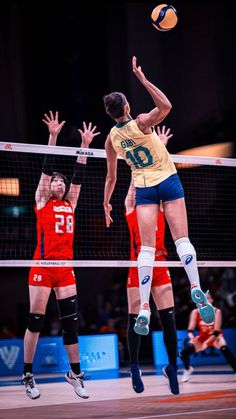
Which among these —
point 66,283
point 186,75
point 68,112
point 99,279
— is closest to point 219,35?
point 186,75

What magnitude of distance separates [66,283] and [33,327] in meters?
0.70

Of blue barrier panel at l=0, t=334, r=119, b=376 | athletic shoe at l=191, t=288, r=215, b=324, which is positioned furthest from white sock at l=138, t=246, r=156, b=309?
blue barrier panel at l=0, t=334, r=119, b=376

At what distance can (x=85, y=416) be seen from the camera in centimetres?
742

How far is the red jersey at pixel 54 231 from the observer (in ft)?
30.2

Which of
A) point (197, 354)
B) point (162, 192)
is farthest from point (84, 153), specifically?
point (197, 354)

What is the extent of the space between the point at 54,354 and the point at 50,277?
26.7 feet

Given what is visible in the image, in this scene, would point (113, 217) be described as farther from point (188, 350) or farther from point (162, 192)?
point (162, 192)

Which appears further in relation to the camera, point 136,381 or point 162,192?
point 136,381

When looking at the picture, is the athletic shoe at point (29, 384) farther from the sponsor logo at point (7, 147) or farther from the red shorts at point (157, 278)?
the sponsor logo at point (7, 147)

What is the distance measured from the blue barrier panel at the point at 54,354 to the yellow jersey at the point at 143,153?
9231 millimetres

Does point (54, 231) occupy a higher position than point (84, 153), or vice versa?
point (84, 153)

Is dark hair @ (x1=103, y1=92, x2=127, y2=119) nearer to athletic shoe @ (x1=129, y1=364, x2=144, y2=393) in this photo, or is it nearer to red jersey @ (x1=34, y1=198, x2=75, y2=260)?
red jersey @ (x1=34, y1=198, x2=75, y2=260)

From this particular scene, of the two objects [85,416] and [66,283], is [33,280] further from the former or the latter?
[85,416]

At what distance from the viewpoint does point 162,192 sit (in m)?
7.80
